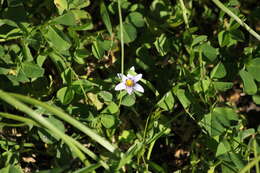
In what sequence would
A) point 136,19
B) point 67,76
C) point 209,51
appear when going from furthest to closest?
point 136,19 → point 209,51 → point 67,76

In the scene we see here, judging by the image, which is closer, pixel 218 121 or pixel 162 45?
pixel 218 121

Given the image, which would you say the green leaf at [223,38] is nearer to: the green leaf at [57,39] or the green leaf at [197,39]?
the green leaf at [197,39]

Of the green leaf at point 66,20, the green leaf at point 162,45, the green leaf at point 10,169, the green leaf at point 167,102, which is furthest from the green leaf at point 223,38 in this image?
the green leaf at point 10,169

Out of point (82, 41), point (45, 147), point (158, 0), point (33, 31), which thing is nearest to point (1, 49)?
point (33, 31)

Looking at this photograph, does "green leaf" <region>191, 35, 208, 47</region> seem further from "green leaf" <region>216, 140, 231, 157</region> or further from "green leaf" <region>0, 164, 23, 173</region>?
"green leaf" <region>0, 164, 23, 173</region>

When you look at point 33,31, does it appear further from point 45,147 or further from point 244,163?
point 244,163

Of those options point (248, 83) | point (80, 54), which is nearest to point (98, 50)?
point (80, 54)

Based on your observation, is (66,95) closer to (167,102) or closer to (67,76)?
(67,76)
